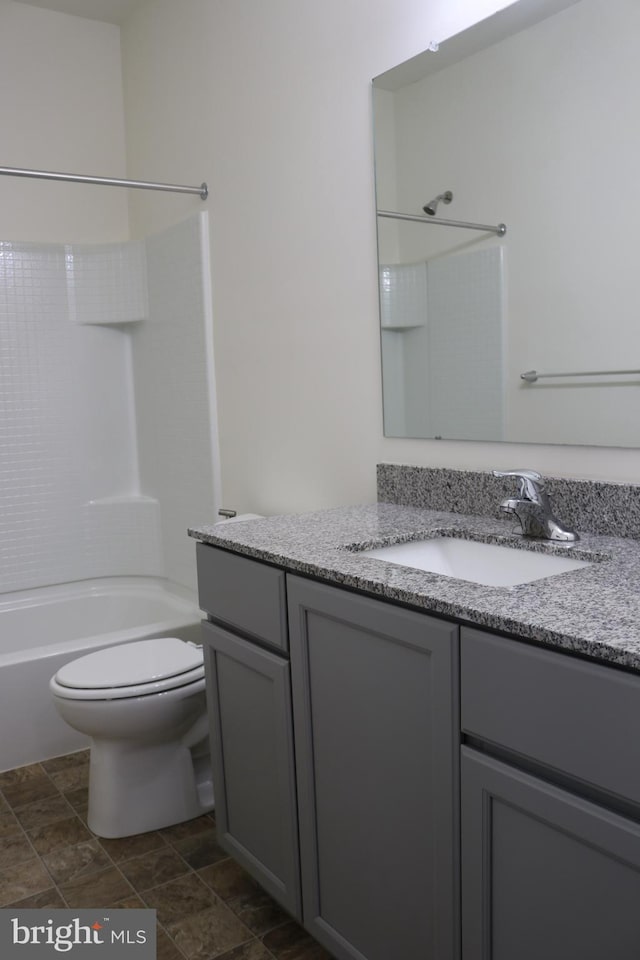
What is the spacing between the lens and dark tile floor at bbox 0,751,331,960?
1744 millimetres

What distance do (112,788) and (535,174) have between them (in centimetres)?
179

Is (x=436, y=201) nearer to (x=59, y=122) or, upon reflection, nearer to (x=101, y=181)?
(x=101, y=181)

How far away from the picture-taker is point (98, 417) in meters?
3.46

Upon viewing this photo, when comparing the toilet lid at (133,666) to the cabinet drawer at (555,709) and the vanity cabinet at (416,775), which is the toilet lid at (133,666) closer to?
the vanity cabinet at (416,775)

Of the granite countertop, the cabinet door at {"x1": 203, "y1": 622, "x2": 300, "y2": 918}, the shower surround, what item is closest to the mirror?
the granite countertop

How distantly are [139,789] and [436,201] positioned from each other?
5.42 feet

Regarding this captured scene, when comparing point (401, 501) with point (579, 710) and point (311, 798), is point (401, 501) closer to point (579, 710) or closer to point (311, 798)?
point (311, 798)

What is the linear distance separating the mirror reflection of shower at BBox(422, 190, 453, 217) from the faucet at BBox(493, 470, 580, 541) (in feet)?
2.21

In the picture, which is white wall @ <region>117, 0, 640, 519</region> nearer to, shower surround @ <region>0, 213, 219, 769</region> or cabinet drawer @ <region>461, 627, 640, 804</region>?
shower surround @ <region>0, 213, 219, 769</region>

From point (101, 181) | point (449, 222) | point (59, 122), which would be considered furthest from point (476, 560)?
point (59, 122)

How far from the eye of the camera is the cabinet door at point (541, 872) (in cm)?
99

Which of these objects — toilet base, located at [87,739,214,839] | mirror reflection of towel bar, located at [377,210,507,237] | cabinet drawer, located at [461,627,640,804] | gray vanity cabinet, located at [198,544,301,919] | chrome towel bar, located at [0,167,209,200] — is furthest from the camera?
chrome towel bar, located at [0,167,209,200]

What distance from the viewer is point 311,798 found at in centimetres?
156

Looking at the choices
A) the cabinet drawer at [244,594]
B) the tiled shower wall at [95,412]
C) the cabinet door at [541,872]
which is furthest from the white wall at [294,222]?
the cabinet door at [541,872]
